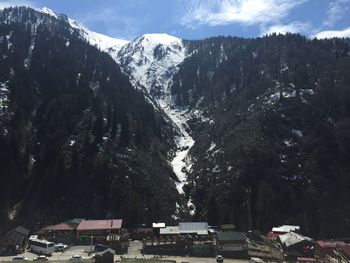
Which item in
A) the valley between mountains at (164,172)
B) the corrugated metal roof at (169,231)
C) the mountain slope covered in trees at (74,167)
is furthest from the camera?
the valley between mountains at (164,172)

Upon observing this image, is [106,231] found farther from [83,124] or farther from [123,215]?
[83,124]

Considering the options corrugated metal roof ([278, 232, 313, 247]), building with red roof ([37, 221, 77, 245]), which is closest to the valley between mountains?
building with red roof ([37, 221, 77, 245])

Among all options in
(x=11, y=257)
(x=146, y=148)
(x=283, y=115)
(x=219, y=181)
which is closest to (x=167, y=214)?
(x=219, y=181)

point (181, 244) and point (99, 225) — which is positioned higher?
point (99, 225)

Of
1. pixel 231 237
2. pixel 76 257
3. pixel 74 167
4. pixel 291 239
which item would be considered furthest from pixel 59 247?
pixel 74 167

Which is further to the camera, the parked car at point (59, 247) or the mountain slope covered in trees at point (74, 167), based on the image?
the mountain slope covered in trees at point (74, 167)

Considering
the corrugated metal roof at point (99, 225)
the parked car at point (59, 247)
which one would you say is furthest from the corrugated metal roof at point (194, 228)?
the parked car at point (59, 247)

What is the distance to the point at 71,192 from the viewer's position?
14688 centimetres

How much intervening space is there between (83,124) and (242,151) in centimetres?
6556

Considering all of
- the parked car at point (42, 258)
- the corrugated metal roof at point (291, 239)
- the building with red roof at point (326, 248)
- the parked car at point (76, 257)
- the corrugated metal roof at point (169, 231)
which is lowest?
the parked car at point (42, 258)

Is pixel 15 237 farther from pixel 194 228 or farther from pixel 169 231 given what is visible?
pixel 194 228

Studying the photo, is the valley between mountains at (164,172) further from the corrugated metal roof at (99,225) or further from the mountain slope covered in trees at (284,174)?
the corrugated metal roof at (99,225)

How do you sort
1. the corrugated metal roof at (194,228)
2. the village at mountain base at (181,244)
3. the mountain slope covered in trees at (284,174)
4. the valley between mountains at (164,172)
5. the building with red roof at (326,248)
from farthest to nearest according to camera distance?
the mountain slope covered in trees at (284,174), the valley between mountains at (164,172), the corrugated metal roof at (194,228), the village at mountain base at (181,244), the building with red roof at (326,248)

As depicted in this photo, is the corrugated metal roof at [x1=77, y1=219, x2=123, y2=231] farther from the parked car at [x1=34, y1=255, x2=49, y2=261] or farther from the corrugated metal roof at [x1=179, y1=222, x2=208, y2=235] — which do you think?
the parked car at [x1=34, y1=255, x2=49, y2=261]
